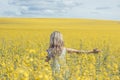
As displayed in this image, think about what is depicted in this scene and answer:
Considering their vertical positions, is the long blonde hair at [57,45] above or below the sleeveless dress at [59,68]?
above

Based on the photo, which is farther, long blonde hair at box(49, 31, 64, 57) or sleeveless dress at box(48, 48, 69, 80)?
long blonde hair at box(49, 31, 64, 57)

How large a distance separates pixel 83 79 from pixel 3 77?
123 cm

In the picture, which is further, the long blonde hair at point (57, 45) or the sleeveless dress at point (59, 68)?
the long blonde hair at point (57, 45)

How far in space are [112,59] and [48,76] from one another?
5.19 metres

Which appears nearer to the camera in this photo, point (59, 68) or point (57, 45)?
point (59, 68)

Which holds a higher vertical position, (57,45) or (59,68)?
(57,45)

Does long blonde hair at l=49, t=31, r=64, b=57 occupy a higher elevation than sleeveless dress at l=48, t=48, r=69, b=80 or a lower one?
higher

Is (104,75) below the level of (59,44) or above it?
below

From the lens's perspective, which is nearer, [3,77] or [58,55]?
[3,77]

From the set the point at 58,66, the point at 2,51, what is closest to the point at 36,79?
the point at 58,66

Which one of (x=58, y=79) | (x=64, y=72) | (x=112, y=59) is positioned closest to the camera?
(x=58, y=79)

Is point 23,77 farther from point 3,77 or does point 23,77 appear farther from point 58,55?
point 58,55

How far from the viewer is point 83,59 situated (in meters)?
7.45

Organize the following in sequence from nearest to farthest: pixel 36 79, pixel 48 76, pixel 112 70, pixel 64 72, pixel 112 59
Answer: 1. pixel 36 79
2. pixel 48 76
3. pixel 64 72
4. pixel 112 70
5. pixel 112 59
